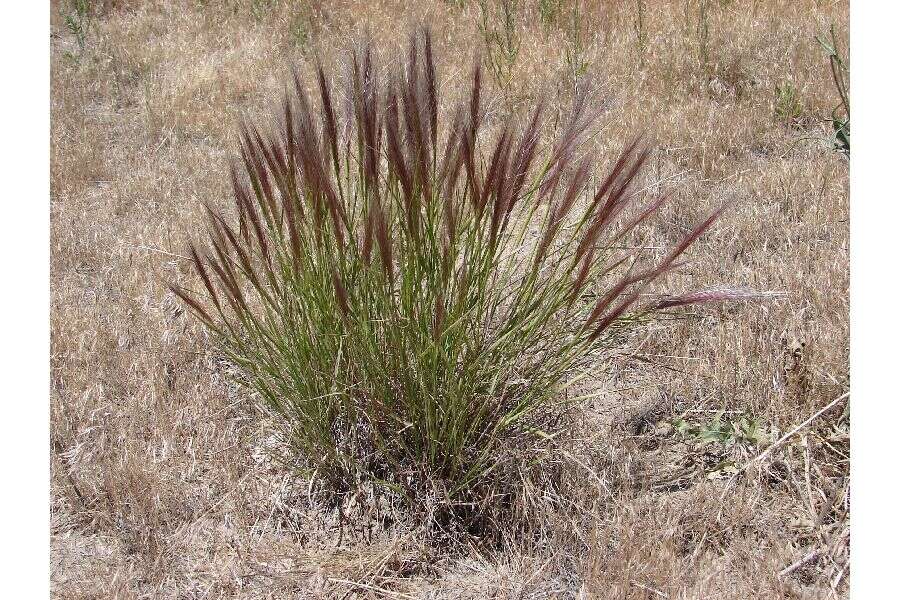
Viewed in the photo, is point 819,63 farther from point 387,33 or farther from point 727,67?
point 387,33

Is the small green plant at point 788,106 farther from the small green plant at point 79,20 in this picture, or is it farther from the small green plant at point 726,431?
the small green plant at point 79,20

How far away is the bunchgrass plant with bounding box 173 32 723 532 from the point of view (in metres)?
1.67

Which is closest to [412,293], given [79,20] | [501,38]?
[501,38]

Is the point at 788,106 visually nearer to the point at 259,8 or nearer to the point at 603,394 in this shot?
the point at 603,394

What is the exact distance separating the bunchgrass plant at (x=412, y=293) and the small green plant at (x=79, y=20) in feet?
14.4

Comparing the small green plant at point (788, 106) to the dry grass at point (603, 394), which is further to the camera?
the small green plant at point (788, 106)

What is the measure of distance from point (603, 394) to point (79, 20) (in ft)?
17.1

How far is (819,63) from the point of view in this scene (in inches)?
157

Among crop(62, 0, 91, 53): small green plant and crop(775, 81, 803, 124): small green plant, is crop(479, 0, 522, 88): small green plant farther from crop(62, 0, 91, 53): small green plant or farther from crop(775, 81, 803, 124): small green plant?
crop(62, 0, 91, 53): small green plant

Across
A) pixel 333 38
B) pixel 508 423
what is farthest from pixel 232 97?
pixel 508 423

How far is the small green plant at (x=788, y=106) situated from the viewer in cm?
373

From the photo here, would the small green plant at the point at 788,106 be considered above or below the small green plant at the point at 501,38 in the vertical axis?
below

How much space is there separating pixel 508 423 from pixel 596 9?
145 inches

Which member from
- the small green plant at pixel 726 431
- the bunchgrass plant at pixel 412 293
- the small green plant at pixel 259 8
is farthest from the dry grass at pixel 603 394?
the small green plant at pixel 259 8
